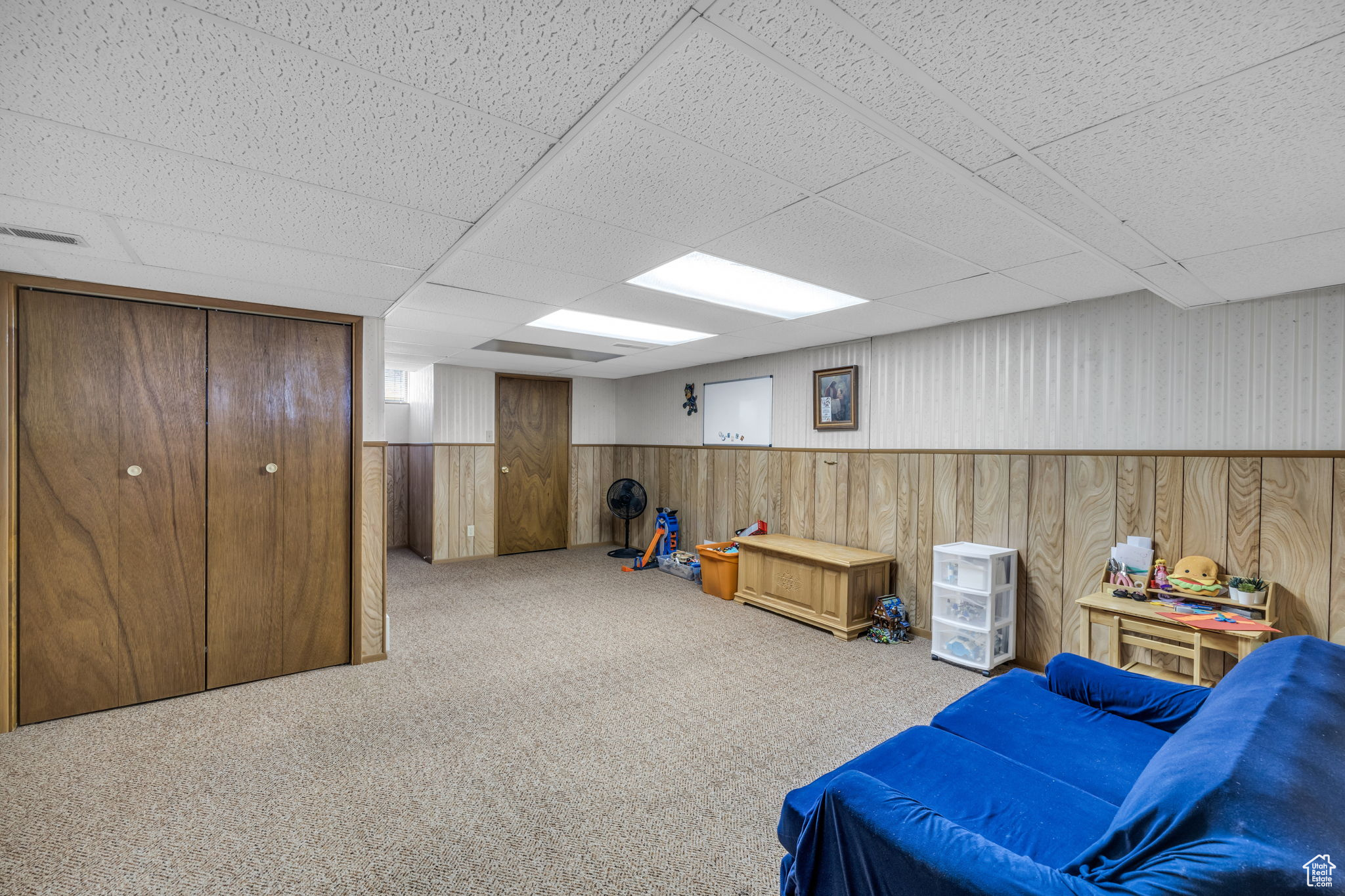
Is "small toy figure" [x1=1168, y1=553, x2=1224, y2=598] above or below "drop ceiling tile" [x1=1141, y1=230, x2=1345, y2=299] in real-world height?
below

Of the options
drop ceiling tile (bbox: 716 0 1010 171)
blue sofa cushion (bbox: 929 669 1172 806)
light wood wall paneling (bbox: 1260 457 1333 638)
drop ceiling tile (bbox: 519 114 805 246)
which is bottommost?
blue sofa cushion (bbox: 929 669 1172 806)

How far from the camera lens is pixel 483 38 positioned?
1075 millimetres

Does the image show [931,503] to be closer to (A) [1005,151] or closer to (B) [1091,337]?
(B) [1091,337]

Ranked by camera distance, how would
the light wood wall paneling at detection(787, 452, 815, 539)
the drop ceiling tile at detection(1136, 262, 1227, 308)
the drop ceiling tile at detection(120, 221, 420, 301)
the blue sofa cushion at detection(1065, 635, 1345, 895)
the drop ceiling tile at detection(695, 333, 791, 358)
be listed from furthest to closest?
1. the light wood wall paneling at detection(787, 452, 815, 539)
2. the drop ceiling tile at detection(695, 333, 791, 358)
3. the drop ceiling tile at detection(1136, 262, 1227, 308)
4. the drop ceiling tile at detection(120, 221, 420, 301)
5. the blue sofa cushion at detection(1065, 635, 1345, 895)

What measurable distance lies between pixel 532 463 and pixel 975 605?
16.6ft

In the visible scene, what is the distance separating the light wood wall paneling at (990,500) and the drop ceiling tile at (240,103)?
3.36m

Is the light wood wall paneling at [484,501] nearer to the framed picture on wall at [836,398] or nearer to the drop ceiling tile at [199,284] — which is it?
the drop ceiling tile at [199,284]

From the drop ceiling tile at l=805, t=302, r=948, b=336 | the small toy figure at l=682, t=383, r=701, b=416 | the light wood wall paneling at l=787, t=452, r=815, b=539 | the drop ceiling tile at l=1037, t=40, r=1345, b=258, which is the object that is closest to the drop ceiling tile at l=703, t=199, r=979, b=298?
the drop ceiling tile at l=805, t=302, r=948, b=336

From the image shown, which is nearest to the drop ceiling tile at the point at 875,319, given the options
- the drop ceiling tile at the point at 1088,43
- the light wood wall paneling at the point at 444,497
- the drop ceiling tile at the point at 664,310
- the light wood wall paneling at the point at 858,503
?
the drop ceiling tile at the point at 664,310

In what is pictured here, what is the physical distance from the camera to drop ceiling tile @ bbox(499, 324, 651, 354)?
420cm

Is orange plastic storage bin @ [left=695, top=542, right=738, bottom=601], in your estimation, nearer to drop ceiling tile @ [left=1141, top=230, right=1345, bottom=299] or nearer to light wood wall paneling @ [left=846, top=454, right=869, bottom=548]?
light wood wall paneling @ [left=846, top=454, right=869, bottom=548]

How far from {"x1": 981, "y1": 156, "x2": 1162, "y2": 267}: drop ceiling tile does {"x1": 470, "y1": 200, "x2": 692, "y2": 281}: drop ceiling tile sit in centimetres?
111

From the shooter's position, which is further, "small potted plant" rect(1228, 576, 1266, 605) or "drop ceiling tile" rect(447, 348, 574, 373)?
"drop ceiling tile" rect(447, 348, 574, 373)

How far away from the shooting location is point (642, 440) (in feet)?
23.7
